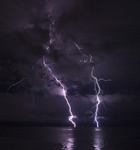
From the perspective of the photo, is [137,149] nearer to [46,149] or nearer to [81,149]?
[81,149]

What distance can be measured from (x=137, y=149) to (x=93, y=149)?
3868 mm

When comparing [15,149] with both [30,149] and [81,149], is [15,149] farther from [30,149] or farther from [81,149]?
[81,149]

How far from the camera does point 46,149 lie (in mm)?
17781

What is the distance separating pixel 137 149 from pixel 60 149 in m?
6.45

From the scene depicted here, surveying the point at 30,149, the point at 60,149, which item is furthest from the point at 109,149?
the point at 30,149

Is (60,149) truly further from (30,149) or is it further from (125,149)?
(125,149)

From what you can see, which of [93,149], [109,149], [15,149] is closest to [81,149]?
[93,149]

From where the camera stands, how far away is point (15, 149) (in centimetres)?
1822

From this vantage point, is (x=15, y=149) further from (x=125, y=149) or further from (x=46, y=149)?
(x=125, y=149)

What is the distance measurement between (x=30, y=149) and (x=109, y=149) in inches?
252

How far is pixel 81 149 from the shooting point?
58.1ft

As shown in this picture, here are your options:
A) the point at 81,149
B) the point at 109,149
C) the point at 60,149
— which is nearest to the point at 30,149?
the point at 60,149

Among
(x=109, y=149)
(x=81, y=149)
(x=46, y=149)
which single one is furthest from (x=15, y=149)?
(x=109, y=149)

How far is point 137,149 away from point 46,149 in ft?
24.8
